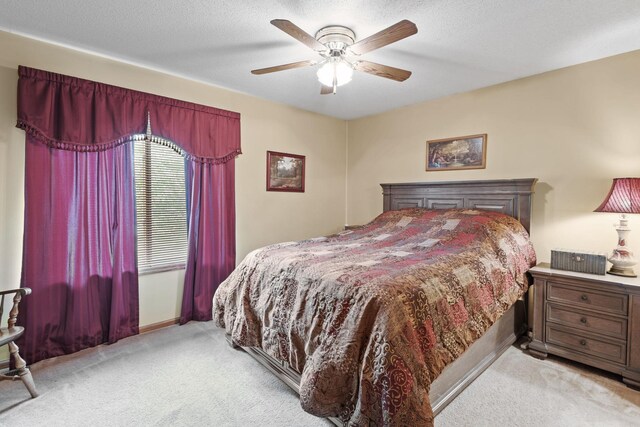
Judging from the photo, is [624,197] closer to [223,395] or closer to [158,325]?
[223,395]

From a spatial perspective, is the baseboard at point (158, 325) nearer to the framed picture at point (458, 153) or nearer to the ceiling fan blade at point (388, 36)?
the ceiling fan blade at point (388, 36)

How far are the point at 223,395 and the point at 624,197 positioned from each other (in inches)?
125

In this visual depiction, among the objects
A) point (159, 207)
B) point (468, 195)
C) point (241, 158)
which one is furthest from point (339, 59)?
point (159, 207)

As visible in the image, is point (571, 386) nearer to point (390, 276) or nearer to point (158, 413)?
point (390, 276)

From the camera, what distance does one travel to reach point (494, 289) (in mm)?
2258

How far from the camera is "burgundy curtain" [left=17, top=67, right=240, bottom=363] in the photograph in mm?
2348

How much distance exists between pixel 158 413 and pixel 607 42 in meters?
4.08

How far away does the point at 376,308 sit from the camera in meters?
1.55

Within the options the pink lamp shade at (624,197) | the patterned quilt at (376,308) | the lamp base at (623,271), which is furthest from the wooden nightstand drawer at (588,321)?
the pink lamp shade at (624,197)

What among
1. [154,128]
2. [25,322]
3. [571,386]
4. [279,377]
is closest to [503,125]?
[571,386]

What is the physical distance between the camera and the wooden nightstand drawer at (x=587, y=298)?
2.21 metres

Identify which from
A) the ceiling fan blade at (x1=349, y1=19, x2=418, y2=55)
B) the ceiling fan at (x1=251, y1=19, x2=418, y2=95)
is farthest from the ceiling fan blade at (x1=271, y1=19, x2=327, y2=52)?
the ceiling fan blade at (x1=349, y1=19, x2=418, y2=55)

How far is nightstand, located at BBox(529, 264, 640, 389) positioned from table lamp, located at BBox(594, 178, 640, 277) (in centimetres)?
13

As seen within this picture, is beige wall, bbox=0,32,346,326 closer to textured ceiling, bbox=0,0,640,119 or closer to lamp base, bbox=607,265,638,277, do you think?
textured ceiling, bbox=0,0,640,119
